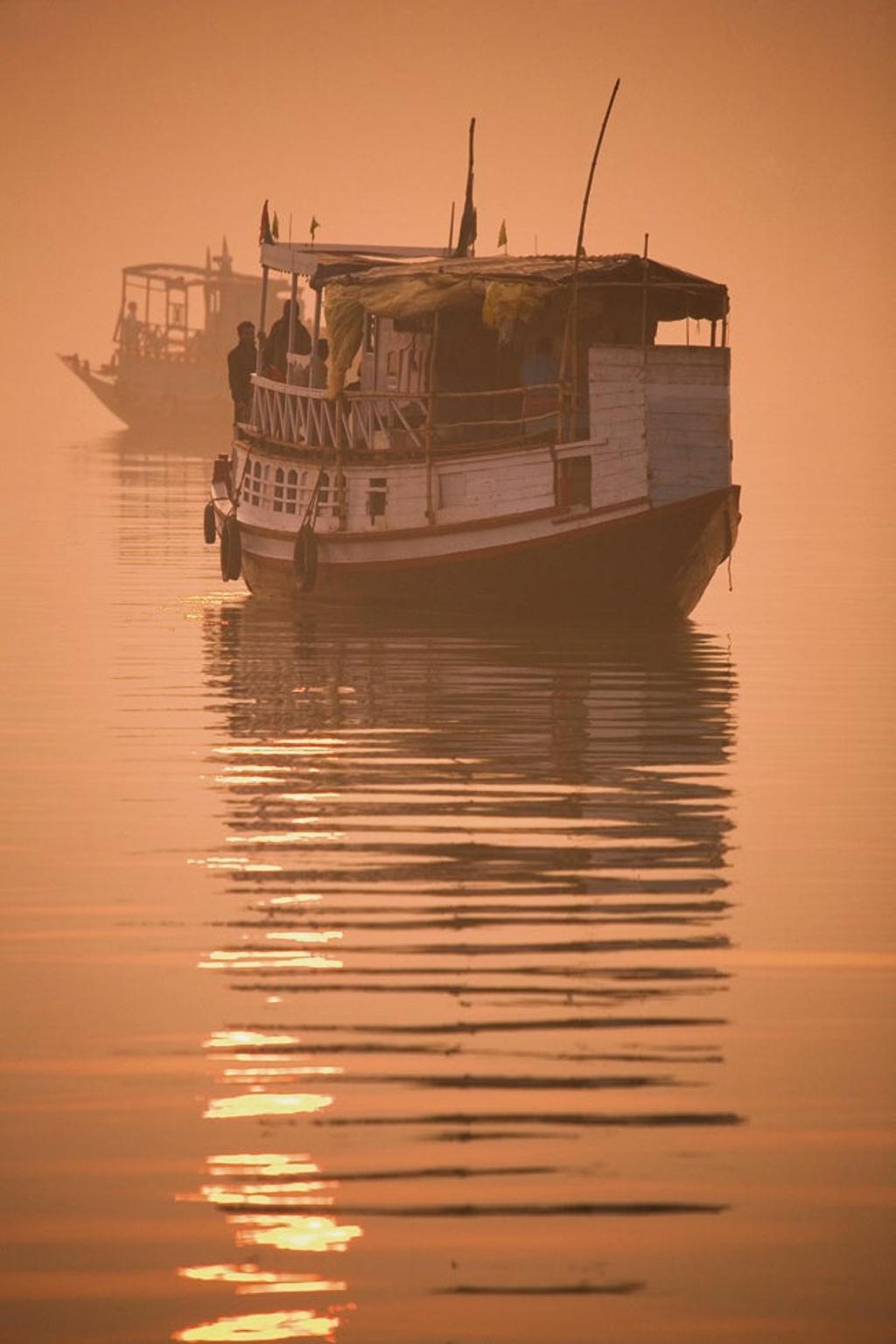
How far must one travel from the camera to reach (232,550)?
32.7 meters

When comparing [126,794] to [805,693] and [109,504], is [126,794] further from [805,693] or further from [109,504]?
[109,504]

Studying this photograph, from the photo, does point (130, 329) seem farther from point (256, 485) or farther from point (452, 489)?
point (452, 489)

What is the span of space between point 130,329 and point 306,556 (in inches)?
4470

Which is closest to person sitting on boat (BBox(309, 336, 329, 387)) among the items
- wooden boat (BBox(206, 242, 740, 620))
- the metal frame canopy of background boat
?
wooden boat (BBox(206, 242, 740, 620))

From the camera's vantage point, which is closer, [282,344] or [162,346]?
[282,344]

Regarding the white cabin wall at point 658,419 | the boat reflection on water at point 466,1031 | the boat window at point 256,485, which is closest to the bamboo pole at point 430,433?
the white cabin wall at point 658,419

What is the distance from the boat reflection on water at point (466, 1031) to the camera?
7.20 meters

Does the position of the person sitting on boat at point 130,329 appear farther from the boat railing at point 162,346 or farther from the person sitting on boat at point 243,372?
the person sitting on boat at point 243,372

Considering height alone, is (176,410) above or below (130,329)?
below

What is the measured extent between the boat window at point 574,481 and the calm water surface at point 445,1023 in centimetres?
631

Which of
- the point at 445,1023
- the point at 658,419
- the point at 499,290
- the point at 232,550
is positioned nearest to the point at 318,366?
the point at 232,550

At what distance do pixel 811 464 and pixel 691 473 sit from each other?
69.3 m

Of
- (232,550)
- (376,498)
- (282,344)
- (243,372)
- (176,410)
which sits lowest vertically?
(232,550)

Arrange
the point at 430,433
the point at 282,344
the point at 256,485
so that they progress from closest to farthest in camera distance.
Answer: the point at 430,433 < the point at 256,485 < the point at 282,344
